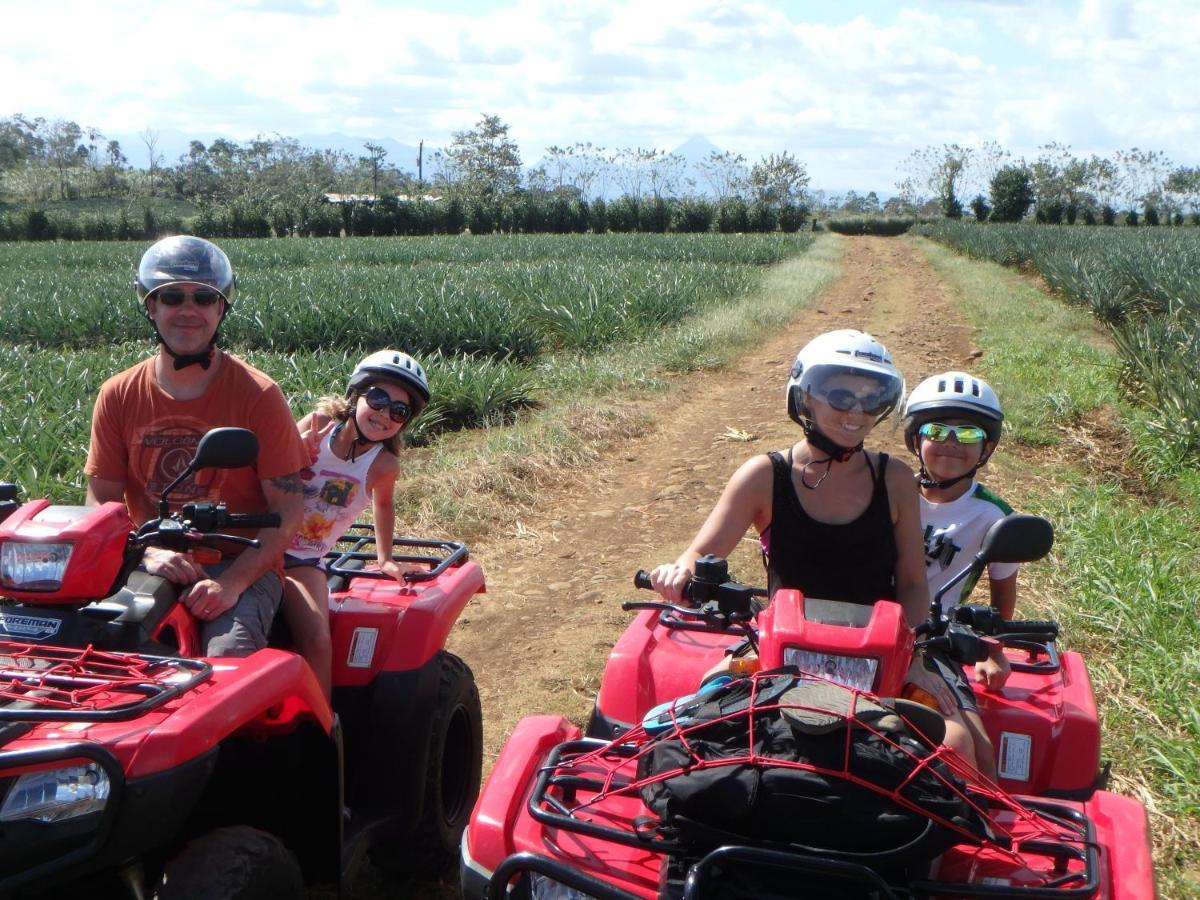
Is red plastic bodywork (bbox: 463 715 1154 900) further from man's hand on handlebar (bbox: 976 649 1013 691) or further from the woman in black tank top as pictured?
the woman in black tank top

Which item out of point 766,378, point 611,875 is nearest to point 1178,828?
point 611,875

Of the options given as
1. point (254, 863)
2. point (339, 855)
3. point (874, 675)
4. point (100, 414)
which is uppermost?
point (100, 414)

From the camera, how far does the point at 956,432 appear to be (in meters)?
3.77

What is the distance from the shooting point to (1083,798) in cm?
299

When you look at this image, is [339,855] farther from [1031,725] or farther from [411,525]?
[411,525]

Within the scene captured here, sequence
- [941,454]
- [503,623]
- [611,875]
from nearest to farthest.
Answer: [611,875] < [941,454] < [503,623]

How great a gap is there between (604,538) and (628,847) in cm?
543

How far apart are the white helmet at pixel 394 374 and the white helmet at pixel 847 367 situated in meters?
1.50

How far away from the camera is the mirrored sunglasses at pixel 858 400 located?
2.91 metres

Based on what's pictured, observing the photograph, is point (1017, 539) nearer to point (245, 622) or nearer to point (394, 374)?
point (245, 622)

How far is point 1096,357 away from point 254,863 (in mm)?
13505

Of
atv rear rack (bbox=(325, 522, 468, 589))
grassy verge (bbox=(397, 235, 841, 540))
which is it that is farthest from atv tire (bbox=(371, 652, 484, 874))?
grassy verge (bbox=(397, 235, 841, 540))

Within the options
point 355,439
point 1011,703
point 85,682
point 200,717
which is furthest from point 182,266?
point 1011,703

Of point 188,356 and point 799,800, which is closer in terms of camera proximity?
point 799,800
